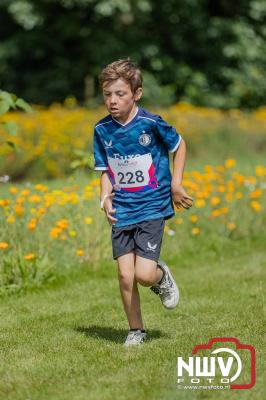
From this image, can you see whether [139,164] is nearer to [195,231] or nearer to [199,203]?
[195,231]

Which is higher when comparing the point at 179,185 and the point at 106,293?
the point at 179,185

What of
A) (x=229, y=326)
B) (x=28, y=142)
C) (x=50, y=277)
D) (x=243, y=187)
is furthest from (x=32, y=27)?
(x=229, y=326)

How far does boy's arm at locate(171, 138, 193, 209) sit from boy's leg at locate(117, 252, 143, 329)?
0.45 meters

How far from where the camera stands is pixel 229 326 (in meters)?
5.84

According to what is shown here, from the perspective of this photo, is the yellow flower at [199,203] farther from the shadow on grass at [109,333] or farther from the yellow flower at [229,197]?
the shadow on grass at [109,333]

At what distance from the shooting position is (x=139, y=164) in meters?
5.32

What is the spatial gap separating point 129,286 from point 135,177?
0.66 meters

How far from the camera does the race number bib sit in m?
5.32

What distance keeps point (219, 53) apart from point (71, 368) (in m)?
17.5

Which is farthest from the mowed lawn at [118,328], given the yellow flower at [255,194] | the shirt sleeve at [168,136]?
the shirt sleeve at [168,136]

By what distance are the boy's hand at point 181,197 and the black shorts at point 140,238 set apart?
0.58 ft

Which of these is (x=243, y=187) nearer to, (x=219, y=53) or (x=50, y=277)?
(x=50, y=277)

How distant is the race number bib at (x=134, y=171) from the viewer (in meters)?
5.32

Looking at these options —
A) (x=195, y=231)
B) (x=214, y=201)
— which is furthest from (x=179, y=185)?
(x=214, y=201)
